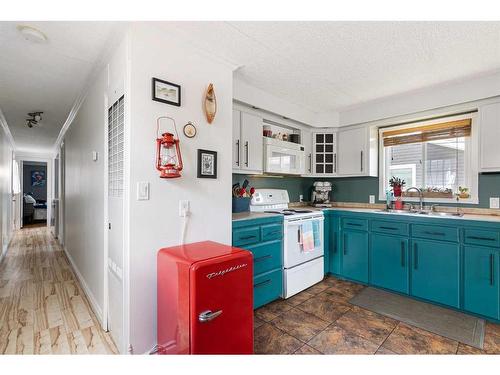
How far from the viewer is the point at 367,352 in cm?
184

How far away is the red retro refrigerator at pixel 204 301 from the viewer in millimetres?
1360

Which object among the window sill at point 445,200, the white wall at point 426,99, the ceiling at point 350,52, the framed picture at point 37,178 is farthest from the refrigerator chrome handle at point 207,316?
the framed picture at point 37,178

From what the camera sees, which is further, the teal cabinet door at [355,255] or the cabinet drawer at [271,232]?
the teal cabinet door at [355,255]

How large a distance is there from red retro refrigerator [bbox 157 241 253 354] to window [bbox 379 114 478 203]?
9.39ft

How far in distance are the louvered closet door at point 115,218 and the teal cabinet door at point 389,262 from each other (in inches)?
104

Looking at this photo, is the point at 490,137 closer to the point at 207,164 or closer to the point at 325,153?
the point at 325,153

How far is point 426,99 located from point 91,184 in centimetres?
387

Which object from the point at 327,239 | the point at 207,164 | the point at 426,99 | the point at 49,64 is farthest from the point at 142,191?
the point at 426,99

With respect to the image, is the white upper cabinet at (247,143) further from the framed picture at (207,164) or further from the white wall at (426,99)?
the white wall at (426,99)

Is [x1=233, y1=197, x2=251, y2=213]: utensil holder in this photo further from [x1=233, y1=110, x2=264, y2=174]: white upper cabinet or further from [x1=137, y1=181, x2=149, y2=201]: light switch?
[x1=137, y1=181, x2=149, y2=201]: light switch

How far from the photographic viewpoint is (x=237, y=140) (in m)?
2.79

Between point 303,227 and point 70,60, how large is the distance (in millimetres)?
2728

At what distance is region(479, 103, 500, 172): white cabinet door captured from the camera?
2566mm

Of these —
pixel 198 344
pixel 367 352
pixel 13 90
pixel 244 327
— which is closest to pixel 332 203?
pixel 367 352
